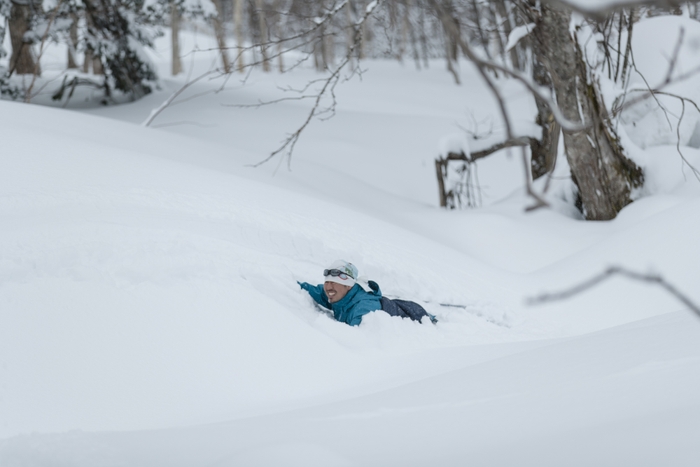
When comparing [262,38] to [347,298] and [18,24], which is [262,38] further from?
[347,298]

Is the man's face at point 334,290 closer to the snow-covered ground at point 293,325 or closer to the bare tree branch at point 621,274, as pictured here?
the snow-covered ground at point 293,325

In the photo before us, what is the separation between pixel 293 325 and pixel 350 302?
0.73m

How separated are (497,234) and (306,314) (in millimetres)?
2895

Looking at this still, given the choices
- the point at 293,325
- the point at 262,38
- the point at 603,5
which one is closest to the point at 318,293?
the point at 293,325

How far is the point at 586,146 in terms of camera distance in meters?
6.23

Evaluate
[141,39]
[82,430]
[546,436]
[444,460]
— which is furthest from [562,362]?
[141,39]

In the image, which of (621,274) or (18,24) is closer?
(621,274)

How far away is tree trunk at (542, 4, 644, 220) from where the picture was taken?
231 inches

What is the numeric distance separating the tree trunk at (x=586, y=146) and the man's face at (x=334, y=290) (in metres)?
2.82

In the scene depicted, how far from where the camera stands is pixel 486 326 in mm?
4289

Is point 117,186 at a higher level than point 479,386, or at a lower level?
higher

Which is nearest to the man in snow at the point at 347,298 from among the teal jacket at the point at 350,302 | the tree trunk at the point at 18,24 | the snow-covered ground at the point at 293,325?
the teal jacket at the point at 350,302

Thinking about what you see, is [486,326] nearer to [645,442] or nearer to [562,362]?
[562,362]

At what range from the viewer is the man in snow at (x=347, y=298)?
13.6 ft
